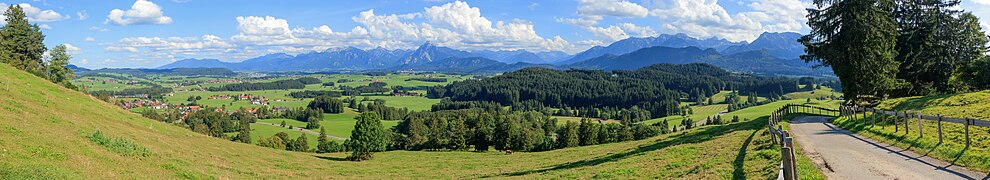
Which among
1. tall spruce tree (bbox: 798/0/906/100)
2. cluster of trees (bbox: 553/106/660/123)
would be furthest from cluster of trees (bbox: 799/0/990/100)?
cluster of trees (bbox: 553/106/660/123)

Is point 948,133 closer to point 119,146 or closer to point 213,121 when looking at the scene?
point 119,146

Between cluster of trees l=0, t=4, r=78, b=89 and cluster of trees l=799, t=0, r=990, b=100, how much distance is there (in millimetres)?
86018

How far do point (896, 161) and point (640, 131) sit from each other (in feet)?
315

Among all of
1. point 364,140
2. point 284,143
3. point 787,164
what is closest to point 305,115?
point 284,143

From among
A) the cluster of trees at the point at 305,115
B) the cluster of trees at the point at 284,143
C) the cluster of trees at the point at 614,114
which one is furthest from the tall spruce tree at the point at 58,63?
the cluster of trees at the point at 614,114

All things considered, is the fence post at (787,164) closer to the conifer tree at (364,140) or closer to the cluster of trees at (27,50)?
the conifer tree at (364,140)

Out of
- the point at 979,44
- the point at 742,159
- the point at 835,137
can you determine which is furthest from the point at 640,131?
the point at 742,159

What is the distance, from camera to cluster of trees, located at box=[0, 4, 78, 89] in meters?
63.7

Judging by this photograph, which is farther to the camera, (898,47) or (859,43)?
(898,47)

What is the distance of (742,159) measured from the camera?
57.2 feet

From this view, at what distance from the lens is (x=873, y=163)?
15117 millimetres

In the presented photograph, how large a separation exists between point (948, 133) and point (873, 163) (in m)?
8.97

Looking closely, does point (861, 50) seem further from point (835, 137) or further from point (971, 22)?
point (971, 22)

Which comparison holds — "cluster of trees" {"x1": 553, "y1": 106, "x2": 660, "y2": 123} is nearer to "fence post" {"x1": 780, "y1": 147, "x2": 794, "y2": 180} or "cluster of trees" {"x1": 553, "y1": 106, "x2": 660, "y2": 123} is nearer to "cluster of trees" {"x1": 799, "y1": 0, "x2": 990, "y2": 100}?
"cluster of trees" {"x1": 799, "y1": 0, "x2": 990, "y2": 100}
